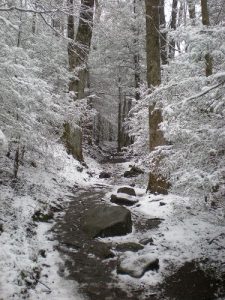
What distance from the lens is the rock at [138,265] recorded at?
21.2ft

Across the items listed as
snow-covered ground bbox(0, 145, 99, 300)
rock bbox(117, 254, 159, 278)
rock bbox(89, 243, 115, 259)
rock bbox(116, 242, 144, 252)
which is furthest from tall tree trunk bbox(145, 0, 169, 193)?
rock bbox(117, 254, 159, 278)

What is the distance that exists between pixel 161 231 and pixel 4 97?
486cm

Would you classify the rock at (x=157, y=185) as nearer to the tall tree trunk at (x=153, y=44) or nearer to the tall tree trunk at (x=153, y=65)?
the tall tree trunk at (x=153, y=65)

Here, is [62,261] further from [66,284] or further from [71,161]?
[71,161]

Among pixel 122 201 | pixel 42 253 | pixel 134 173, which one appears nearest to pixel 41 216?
pixel 42 253

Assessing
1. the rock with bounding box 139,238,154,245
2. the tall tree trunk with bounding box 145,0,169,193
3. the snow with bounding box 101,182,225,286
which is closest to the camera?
the snow with bounding box 101,182,225,286

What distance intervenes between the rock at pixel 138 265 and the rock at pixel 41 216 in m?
2.72

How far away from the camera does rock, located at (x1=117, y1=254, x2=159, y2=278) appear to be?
6.46 m

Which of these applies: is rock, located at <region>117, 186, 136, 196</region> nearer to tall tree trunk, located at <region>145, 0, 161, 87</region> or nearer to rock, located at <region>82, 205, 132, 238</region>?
rock, located at <region>82, 205, 132, 238</region>

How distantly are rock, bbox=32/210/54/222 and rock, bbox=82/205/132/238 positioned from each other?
930 millimetres

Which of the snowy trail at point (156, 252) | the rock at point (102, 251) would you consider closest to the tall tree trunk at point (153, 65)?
the snowy trail at point (156, 252)

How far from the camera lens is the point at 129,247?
7.59m

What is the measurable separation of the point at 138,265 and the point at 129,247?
1010 millimetres

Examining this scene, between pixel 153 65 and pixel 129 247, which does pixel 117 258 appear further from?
pixel 153 65
